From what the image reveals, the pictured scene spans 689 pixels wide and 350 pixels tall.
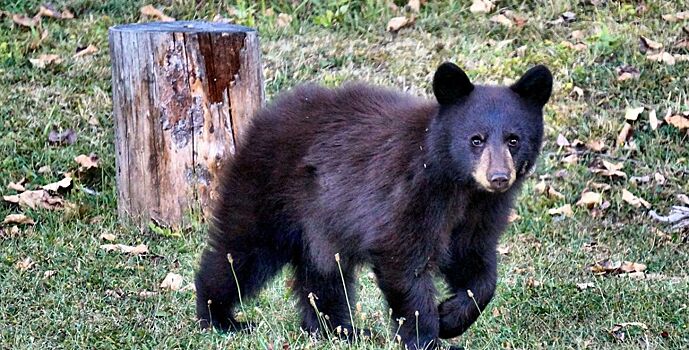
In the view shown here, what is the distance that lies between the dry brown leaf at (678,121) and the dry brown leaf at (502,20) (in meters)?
2.06

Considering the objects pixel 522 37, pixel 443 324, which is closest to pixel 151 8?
pixel 522 37

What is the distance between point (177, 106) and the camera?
23.5 ft

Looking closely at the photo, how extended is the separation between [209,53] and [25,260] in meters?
1.63

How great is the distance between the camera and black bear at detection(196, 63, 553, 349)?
4941 mm

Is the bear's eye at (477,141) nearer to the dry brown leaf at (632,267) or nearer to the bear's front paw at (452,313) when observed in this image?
the bear's front paw at (452,313)

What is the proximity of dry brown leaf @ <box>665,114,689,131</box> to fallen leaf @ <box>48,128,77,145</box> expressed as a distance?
4436 mm

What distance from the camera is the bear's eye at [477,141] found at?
16.0 feet

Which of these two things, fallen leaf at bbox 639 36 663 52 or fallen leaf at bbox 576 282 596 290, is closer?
fallen leaf at bbox 576 282 596 290

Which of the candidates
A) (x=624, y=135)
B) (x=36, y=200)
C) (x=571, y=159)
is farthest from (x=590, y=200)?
(x=36, y=200)

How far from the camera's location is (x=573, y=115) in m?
8.99

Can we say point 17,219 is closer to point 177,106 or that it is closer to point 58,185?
point 58,185

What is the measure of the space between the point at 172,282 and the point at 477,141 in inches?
93.0

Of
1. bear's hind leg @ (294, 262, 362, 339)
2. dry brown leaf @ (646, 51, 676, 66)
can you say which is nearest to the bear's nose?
bear's hind leg @ (294, 262, 362, 339)

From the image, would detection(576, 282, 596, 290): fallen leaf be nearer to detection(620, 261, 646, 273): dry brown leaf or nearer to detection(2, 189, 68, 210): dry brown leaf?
detection(620, 261, 646, 273): dry brown leaf
